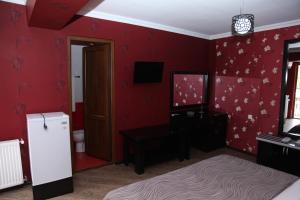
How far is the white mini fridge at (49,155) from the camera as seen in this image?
242 centimetres

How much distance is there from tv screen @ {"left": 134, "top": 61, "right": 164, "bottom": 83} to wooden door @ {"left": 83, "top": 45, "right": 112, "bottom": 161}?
0.48 metres

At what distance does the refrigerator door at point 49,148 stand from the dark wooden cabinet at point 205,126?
2075 millimetres

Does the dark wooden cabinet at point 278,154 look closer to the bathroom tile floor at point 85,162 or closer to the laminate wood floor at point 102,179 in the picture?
the laminate wood floor at point 102,179

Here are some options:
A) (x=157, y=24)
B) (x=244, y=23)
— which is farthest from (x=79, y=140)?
(x=244, y=23)

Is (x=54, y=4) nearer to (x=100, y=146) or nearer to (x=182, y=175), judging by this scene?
(x=182, y=175)

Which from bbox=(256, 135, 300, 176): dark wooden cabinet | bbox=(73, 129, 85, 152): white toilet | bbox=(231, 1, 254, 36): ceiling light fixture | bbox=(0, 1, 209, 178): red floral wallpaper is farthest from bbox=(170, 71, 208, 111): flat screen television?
→ bbox=(231, 1, 254, 36): ceiling light fixture

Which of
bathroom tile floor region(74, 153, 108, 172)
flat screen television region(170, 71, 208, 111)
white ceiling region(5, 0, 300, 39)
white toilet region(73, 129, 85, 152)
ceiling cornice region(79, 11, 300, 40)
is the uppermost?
white ceiling region(5, 0, 300, 39)

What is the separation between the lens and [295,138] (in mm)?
3412

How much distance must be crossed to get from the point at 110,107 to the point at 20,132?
4.32 ft

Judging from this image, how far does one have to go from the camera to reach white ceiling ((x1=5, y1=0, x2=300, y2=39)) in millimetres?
2684

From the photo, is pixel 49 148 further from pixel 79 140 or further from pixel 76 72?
pixel 76 72

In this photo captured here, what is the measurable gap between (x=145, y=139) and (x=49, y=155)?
1314mm

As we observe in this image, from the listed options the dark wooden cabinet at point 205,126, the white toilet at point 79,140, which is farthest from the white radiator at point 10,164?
the dark wooden cabinet at point 205,126

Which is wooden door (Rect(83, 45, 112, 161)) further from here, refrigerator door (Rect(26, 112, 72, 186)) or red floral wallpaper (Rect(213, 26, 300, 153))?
red floral wallpaper (Rect(213, 26, 300, 153))
